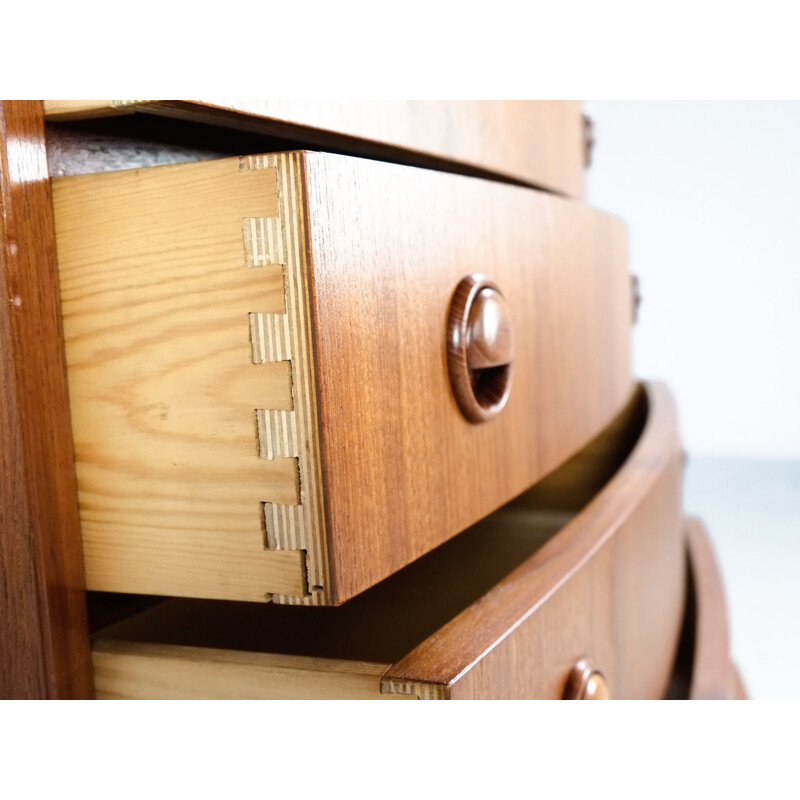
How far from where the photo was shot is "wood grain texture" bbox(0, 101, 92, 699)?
26 cm

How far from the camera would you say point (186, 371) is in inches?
10.0

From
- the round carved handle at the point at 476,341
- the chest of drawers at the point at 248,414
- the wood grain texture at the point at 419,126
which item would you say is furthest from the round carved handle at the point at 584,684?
the wood grain texture at the point at 419,126

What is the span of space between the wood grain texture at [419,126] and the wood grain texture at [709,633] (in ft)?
1.12

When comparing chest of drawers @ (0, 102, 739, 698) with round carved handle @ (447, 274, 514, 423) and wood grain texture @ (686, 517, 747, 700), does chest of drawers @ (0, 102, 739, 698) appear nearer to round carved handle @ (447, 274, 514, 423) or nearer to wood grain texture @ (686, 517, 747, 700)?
round carved handle @ (447, 274, 514, 423)

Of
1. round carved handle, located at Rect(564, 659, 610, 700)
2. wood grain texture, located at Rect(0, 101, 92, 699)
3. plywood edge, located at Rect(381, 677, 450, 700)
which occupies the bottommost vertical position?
round carved handle, located at Rect(564, 659, 610, 700)

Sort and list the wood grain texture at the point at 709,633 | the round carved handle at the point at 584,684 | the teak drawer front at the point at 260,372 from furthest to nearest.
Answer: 1. the wood grain texture at the point at 709,633
2. the round carved handle at the point at 584,684
3. the teak drawer front at the point at 260,372

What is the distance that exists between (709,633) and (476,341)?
0.44 metres

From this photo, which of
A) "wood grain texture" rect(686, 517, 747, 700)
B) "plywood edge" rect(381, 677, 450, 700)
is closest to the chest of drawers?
"plywood edge" rect(381, 677, 450, 700)

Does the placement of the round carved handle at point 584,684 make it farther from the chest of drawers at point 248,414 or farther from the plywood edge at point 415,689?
the plywood edge at point 415,689

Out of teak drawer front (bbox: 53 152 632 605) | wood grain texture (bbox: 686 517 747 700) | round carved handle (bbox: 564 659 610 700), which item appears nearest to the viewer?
teak drawer front (bbox: 53 152 632 605)

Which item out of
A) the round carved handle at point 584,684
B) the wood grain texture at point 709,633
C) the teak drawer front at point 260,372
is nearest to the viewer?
the teak drawer front at point 260,372

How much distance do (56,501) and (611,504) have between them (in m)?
0.29

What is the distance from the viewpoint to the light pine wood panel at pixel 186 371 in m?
0.24

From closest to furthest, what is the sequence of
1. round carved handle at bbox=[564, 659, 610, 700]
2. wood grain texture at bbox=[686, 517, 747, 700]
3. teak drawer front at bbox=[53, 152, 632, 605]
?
1. teak drawer front at bbox=[53, 152, 632, 605]
2. round carved handle at bbox=[564, 659, 610, 700]
3. wood grain texture at bbox=[686, 517, 747, 700]
